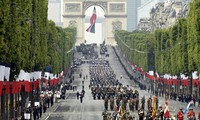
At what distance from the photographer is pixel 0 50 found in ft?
193

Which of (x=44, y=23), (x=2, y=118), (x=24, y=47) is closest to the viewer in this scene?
(x=2, y=118)

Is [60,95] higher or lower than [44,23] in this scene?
lower

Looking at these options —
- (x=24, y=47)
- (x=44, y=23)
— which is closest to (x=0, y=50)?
(x=24, y=47)

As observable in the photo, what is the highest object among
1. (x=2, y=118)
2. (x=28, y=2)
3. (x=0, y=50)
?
(x=28, y=2)

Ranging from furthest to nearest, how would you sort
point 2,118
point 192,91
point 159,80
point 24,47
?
point 159,80
point 192,91
point 24,47
point 2,118

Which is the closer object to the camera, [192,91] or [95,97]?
[95,97]

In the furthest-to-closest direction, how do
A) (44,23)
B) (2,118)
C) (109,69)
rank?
(109,69) → (44,23) → (2,118)

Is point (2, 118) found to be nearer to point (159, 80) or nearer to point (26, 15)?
point (26, 15)

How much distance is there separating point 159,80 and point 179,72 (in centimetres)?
2364

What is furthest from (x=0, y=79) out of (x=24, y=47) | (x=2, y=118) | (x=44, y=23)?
(x=44, y=23)

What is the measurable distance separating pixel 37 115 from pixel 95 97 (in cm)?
3786

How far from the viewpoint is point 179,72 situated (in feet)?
401

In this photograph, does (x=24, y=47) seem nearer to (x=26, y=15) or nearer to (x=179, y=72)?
(x=26, y=15)

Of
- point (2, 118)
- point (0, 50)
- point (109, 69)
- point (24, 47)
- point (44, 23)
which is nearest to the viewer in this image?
point (0, 50)
